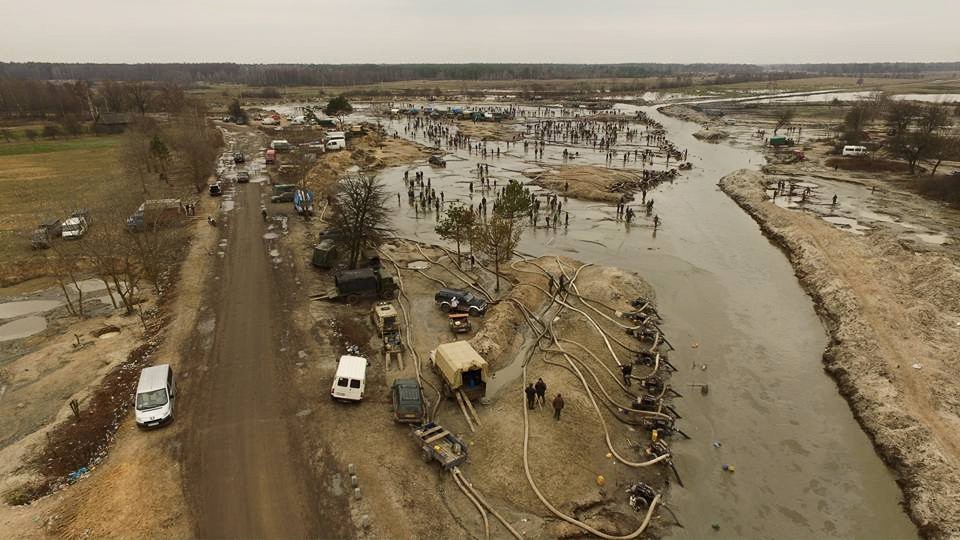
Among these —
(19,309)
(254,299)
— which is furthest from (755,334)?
(19,309)

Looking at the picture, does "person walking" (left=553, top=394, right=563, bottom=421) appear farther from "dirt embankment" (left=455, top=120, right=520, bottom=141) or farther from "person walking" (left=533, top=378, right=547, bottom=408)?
"dirt embankment" (left=455, top=120, right=520, bottom=141)

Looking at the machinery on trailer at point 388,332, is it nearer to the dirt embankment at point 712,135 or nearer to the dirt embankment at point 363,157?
the dirt embankment at point 363,157

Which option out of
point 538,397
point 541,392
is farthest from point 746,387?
point 541,392

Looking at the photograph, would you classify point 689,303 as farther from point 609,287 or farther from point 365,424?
point 365,424

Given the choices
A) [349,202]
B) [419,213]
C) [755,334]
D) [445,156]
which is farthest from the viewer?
[445,156]

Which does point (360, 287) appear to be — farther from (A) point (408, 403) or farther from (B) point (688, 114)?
(B) point (688, 114)

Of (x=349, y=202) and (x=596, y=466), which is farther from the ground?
(x=349, y=202)

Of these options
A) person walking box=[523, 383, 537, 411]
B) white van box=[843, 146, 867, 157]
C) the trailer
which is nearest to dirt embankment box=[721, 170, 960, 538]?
person walking box=[523, 383, 537, 411]
